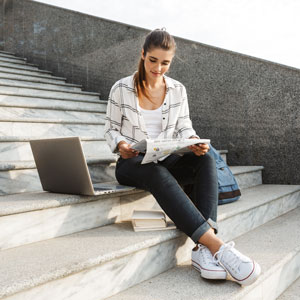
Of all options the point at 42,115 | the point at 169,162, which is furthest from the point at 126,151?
the point at 42,115

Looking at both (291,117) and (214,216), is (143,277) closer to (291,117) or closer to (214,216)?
(214,216)

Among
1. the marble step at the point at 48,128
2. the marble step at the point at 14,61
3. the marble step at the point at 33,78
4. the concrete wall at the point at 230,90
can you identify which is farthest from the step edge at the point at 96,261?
the marble step at the point at 14,61

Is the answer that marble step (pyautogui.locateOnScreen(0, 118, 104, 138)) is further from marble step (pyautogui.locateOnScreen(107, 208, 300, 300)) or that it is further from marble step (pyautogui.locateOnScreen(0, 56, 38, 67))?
marble step (pyautogui.locateOnScreen(0, 56, 38, 67))

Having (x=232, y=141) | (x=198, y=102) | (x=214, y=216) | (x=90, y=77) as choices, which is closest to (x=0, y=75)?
(x=90, y=77)

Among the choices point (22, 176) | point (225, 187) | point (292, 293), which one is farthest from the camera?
point (225, 187)

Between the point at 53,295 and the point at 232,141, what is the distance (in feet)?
7.96

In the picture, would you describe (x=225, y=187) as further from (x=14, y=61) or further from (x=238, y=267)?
(x=14, y=61)

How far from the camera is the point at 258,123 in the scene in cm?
307

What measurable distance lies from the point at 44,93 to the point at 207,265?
8.51 ft

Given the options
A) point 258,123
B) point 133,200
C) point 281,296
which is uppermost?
point 258,123

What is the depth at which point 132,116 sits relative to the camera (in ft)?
6.19

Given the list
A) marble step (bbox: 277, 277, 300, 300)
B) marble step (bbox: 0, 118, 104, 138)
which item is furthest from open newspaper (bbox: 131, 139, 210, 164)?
marble step (bbox: 0, 118, 104, 138)

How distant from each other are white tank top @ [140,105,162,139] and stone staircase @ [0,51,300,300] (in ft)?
Answer: 1.07

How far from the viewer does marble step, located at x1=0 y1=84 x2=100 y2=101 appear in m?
3.00
